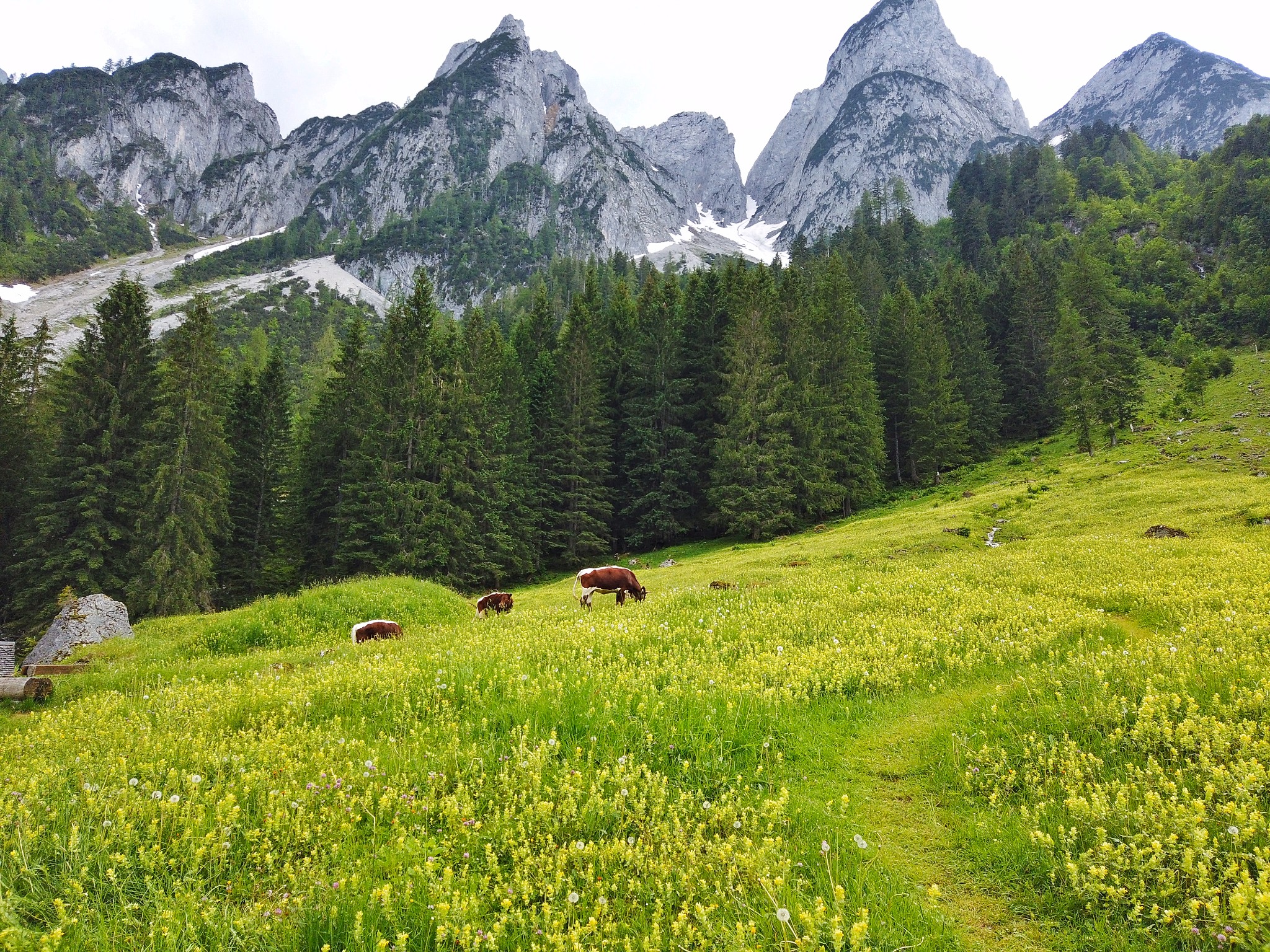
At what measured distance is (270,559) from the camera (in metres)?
48.7

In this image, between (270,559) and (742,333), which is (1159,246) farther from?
(270,559)

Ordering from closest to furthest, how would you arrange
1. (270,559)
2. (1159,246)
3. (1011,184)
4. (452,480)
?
(452,480)
(270,559)
(1159,246)
(1011,184)

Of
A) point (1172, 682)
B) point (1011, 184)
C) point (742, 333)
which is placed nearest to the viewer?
point (1172, 682)

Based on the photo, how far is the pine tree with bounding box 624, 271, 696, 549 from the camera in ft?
172

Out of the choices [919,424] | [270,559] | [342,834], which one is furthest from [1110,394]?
[270,559]

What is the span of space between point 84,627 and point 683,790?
2902cm

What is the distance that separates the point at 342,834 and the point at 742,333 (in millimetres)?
53535

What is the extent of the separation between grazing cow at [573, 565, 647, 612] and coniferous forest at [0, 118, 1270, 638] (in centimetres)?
2835

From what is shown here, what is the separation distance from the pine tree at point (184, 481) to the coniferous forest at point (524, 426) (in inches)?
6.6

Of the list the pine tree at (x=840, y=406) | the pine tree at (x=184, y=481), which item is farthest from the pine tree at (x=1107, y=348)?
the pine tree at (x=184, y=481)

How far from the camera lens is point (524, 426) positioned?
5359 centimetres

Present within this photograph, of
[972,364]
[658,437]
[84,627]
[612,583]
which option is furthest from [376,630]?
[972,364]

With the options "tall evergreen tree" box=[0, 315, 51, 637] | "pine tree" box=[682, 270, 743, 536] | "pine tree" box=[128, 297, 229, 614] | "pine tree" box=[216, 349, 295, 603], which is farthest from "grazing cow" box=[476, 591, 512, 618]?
"pine tree" box=[216, 349, 295, 603]

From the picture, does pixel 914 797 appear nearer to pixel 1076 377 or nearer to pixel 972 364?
pixel 1076 377
